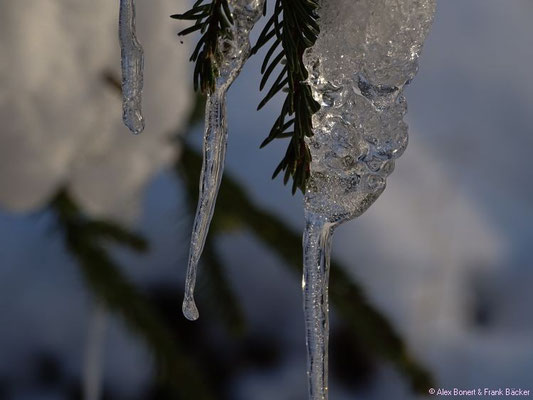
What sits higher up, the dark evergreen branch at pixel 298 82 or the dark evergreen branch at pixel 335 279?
the dark evergreen branch at pixel 298 82


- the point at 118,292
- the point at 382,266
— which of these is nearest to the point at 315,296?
the point at 118,292

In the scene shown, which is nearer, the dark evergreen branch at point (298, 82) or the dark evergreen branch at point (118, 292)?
the dark evergreen branch at point (298, 82)

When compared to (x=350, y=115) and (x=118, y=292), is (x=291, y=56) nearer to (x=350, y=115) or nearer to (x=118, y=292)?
(x=350, y=115)

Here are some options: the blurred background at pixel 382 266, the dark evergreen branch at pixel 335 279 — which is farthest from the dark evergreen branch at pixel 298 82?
the blurred background at pixel 382 266

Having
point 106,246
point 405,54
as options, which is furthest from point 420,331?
point 405,54

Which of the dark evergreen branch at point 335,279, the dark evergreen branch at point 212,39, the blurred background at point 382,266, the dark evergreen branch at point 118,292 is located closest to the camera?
the dark evergreen branch at point 212,39

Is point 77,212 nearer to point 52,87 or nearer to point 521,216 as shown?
point 52,87

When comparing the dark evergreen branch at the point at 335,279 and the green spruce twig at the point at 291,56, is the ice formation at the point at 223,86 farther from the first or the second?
the dark evergreen branch at the point at 335,279
